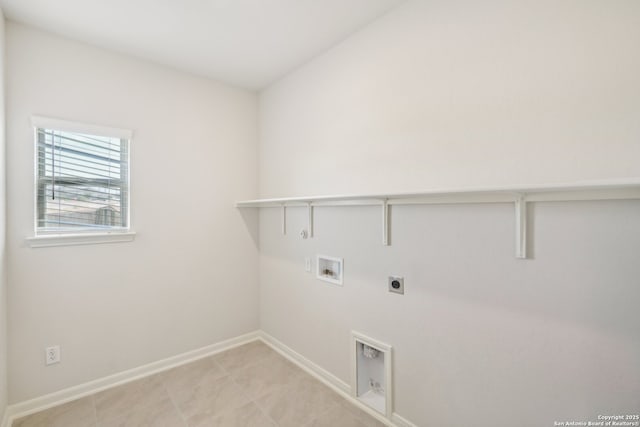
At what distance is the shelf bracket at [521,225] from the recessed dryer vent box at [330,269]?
3.85 feet

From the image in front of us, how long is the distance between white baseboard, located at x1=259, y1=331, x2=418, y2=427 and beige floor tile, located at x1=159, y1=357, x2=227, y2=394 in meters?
Result: 0.56

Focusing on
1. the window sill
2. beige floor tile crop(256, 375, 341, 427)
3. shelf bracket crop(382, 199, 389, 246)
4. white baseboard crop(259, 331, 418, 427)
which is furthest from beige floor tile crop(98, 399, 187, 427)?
shelf bracket crop(382, 199, 389, 246)

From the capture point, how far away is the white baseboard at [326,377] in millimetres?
1827

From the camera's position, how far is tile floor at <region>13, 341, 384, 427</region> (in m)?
1.89

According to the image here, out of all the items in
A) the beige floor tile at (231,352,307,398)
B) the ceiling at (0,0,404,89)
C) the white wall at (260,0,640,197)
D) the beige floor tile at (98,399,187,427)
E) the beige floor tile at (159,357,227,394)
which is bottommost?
the beige floor tile at (98,399,187,427)

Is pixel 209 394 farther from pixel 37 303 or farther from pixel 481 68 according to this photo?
pixel 481 68

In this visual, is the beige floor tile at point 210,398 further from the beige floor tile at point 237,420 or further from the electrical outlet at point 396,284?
the electrical outlet at point 396,284

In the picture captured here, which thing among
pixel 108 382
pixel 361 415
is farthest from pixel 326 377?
pixel 108 382

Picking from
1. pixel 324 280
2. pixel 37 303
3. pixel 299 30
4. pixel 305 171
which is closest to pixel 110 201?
pixel 37 303

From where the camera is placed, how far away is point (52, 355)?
205 centimetres

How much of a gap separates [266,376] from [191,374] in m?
0.65

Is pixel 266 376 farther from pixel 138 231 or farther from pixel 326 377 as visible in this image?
pixel 138 231

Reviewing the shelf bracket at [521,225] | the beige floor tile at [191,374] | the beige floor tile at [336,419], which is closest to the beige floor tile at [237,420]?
the beige floor tile at [336,419]

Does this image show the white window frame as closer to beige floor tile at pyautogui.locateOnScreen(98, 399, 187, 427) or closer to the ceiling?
the ceiling
